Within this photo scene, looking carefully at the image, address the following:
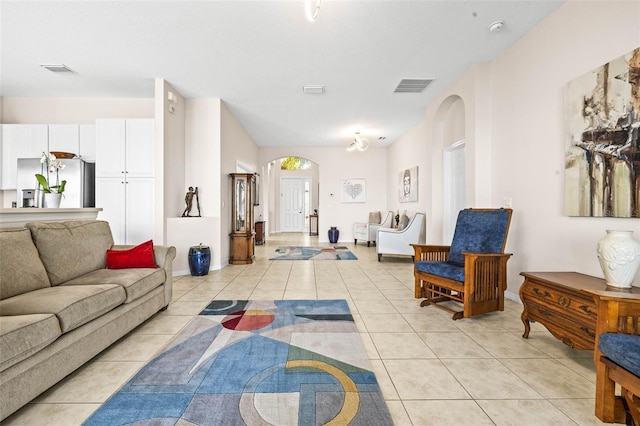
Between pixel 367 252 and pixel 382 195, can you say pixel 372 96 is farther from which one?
pixel 382 195

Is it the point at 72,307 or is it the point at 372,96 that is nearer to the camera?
the point at 72,307

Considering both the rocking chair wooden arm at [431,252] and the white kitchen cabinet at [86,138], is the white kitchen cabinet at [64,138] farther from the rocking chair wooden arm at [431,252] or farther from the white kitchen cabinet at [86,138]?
the rocking chair wooden arm at [431,252]

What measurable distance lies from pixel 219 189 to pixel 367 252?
388 centimetres

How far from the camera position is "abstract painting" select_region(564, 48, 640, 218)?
215 cm

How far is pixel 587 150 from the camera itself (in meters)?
2.52

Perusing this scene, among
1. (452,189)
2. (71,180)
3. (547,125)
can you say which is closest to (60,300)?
(71,180)

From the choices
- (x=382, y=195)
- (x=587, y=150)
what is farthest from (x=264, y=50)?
(x=382, y=195)

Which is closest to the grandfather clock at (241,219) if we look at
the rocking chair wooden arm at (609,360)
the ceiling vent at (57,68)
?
the ceiling vent at (57,68)

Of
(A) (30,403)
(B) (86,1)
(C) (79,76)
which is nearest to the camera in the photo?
(A) (30,403)

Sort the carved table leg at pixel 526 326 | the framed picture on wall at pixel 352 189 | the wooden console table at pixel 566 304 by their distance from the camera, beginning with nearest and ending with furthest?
the wooden console table at pixel 566 304
the carved table leg at pixel 526 326
the framed picture on wall at pixel 352 189

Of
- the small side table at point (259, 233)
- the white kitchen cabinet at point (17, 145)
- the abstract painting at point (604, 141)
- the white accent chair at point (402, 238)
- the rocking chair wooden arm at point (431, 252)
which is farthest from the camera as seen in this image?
the small side table at point (259, 233)

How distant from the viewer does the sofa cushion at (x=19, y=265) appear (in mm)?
1994

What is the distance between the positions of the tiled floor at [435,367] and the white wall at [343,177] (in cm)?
574

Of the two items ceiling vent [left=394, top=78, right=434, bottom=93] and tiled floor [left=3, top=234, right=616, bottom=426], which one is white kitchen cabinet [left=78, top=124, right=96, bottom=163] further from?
ceiling vent [left=394, top=78, right=434, bottom=93]
